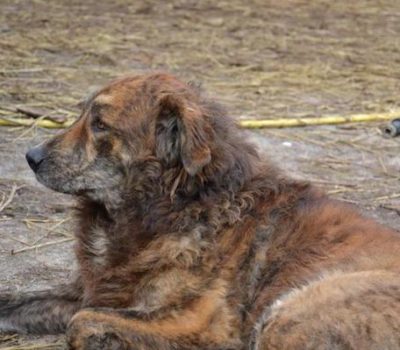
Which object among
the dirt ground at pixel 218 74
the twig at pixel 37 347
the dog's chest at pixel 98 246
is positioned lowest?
the dirt ground at pixel 218 74

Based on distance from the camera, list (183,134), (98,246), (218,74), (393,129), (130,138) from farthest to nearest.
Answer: (218,74)
(393,129)
(98,246)
(130,138)
(183,134)

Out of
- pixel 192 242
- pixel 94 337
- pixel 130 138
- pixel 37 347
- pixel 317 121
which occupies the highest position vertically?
pixel 130 138

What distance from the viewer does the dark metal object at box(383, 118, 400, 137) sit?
10.2 metres

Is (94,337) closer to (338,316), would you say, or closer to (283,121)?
(338,316)

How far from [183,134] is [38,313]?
1306mm

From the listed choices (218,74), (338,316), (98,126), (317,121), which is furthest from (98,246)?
(218,74)

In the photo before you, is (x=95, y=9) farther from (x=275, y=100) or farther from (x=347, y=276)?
(x=347, y=276)

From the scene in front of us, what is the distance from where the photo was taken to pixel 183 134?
5562 millimetres

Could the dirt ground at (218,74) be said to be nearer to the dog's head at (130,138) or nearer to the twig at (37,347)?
the twig at (37,347)

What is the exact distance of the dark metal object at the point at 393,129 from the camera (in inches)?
402

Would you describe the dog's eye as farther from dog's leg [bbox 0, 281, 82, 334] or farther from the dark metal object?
the dark metal object

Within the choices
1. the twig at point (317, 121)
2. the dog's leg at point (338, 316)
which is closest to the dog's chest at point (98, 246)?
the dog's leg at point (338, 316)

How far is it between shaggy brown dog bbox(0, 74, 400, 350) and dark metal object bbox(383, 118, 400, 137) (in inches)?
177

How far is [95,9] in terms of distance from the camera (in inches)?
602
